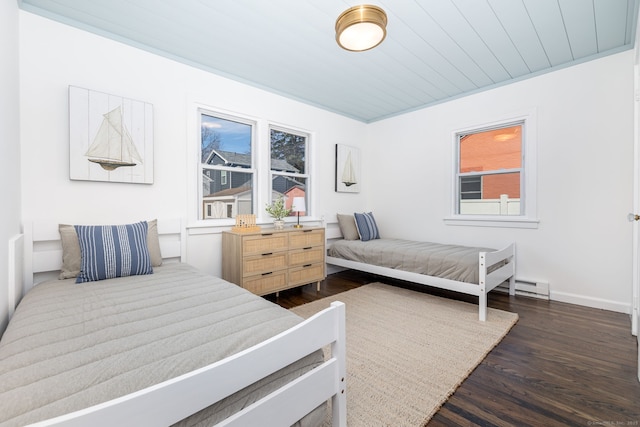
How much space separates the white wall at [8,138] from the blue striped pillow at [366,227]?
Result: 3402 mm

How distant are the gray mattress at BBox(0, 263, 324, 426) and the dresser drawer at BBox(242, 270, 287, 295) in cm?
111

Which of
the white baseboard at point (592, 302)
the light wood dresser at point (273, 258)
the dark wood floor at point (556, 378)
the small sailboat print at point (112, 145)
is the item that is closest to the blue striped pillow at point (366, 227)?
the light wood dresser at point (273, 258)

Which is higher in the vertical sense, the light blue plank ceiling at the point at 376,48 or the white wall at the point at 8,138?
the light blue plank ceiling at the point at 376,48

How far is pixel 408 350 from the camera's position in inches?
79.7

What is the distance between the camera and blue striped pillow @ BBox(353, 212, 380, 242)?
4.06 m

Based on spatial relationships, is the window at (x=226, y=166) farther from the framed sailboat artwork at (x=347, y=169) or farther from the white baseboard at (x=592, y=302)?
the white baseboard at (x=592, y=302)

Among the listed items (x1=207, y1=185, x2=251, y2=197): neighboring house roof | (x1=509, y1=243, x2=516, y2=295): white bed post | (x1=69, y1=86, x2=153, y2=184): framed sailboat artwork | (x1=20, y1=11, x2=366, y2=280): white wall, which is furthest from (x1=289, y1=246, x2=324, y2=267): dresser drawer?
(x1=509, y1=243, x2=516, y2=295): white bed post

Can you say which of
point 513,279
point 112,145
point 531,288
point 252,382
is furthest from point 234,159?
point 531,288

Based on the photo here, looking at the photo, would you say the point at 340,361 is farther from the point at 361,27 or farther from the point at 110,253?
the point at 361,27

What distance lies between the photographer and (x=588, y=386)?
1.61 m

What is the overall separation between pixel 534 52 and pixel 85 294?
412 centimetres

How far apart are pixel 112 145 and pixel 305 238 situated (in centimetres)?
203

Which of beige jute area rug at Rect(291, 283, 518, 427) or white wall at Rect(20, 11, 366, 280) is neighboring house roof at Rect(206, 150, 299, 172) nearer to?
white wall at Rect(20, 11, 366, 280)

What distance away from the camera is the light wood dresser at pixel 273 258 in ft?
9.23
